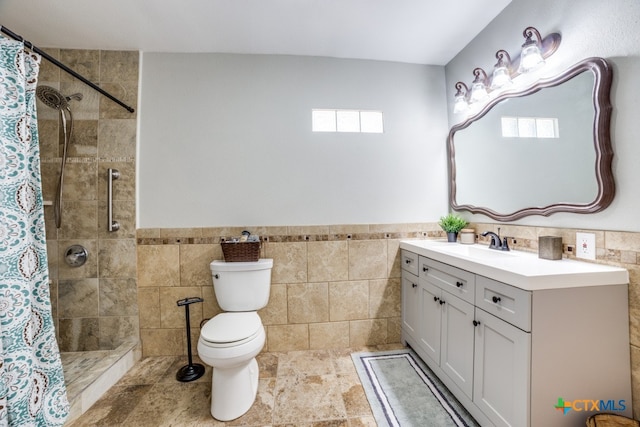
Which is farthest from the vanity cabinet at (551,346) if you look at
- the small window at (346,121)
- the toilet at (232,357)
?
the small window at (346,121)

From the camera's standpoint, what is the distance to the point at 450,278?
4.93ft

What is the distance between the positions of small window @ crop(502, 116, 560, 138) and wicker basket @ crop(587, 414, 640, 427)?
1.29m

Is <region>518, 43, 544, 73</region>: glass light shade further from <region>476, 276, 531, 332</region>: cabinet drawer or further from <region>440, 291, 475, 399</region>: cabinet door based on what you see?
<region>440, 291, 475, 399</region>: cabinet door

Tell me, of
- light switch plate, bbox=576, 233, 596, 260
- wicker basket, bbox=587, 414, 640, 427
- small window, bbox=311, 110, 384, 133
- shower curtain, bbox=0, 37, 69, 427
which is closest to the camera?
wicker basket, bbox=587, 414, 640, 427

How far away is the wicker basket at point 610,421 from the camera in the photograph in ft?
3.27

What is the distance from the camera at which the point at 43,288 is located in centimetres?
128

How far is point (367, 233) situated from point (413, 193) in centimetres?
54

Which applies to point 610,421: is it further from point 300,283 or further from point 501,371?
point 300,283

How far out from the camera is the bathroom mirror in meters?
1.19

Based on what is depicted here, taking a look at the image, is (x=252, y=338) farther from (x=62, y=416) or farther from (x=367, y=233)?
(x=367, y=233)

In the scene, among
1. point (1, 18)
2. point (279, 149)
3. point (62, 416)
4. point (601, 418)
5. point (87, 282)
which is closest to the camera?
point (601, 418)

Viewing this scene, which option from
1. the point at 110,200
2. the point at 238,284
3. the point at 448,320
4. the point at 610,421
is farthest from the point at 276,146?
the point at 610,421

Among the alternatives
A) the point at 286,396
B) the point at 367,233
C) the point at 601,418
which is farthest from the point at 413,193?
the point at 286,396

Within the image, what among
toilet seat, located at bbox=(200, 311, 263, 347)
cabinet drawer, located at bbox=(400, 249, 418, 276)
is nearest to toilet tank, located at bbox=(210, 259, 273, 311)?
toilet seat, located at bbox=(200, 311, 263, 347)
